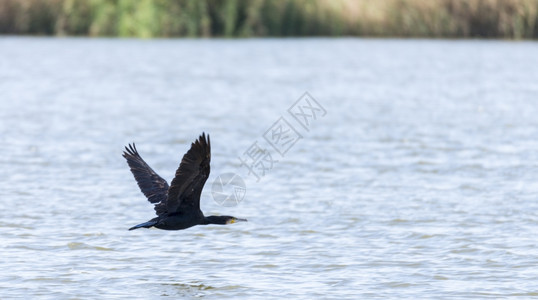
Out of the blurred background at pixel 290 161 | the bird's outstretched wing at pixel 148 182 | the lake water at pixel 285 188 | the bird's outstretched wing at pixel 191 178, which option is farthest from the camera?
the bird's outstretched wing at pixel 148 182

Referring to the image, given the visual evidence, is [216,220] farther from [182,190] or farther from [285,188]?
[285,188]

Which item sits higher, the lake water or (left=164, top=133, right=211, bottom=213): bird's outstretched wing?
(left=164, top=133, right=211, bottom=213): bird's outstretched wing

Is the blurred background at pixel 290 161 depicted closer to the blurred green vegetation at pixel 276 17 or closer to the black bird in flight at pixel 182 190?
the blurred green vegetation at pixel 276 17

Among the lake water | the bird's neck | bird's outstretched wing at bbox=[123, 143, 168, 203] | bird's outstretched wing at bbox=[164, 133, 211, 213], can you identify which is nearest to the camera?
bird's outstretched wing at bbox=[164, 133, 211, 213]

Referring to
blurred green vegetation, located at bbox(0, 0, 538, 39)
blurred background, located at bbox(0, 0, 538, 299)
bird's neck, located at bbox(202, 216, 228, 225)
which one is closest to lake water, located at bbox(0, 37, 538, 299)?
blurred background, located at bbox(0, 0, 538, 299)

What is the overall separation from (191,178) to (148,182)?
36.3 inches

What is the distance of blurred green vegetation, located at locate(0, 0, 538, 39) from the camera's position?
29.8 metres

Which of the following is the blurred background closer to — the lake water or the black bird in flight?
the lake water

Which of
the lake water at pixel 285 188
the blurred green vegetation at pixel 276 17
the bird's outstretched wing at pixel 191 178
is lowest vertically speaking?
the lake water at pixel 285 188

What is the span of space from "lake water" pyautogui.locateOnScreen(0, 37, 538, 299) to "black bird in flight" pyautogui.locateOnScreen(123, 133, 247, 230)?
38 cm

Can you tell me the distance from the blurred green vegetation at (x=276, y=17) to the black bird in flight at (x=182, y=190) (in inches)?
904

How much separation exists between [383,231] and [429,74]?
16.7m

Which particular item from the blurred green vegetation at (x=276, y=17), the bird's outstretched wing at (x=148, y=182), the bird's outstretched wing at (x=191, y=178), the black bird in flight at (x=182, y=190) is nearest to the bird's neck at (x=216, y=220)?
the black bird in flight at (x=182, y=190)

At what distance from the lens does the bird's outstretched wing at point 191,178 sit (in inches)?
254
